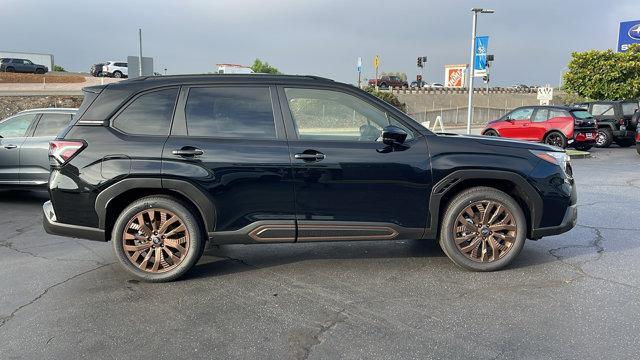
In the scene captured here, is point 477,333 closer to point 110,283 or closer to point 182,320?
point 182,320

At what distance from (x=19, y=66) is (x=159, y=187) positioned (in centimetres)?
4815

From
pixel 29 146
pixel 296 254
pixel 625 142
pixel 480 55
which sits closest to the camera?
pixel 296 254

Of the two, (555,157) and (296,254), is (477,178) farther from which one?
(296,254)

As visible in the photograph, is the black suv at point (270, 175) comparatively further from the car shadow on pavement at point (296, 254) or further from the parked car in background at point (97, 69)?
the parked car in background at point (97, 69)

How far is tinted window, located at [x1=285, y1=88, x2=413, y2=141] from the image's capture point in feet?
14.9

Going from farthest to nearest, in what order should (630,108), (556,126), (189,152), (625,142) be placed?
1. (625,142)
2. (630,108)
3. (556,126)
4. (189,152)

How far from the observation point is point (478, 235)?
15.4ft

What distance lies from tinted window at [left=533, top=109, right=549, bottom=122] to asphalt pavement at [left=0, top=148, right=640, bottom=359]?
11.9m

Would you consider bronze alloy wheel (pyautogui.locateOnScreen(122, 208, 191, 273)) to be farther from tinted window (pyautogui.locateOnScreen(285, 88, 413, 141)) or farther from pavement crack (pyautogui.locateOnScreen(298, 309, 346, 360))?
pavement crack (pyautogui.locateOnScreen(298, 309, 346, 360))

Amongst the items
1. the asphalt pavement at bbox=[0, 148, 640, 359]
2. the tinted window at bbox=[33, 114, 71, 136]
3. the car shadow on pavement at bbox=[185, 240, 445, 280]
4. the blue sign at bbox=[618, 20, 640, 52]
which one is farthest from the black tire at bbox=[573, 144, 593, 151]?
the blue sign at bbox=[618, 20, 640, 52]

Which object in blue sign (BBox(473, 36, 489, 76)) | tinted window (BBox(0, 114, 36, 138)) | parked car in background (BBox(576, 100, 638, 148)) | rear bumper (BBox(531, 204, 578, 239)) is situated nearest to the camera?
rear bumper (BBox(531, 204, 578, 239))

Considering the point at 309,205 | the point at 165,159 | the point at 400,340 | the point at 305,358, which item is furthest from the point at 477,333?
the point at 165,159

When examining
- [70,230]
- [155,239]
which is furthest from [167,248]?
[70,230]

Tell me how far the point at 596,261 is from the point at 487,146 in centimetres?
177
